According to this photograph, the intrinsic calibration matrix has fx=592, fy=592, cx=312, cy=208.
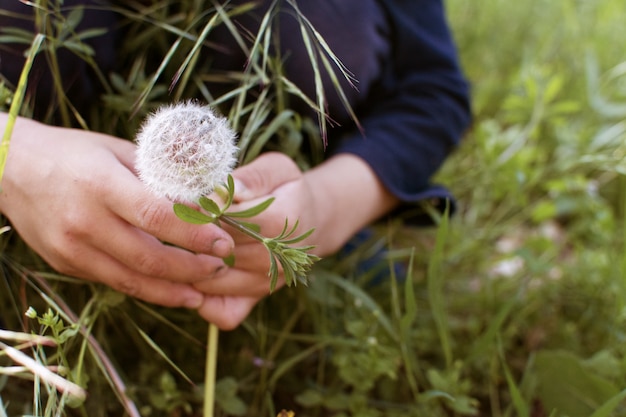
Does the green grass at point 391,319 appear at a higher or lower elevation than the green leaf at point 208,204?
lower

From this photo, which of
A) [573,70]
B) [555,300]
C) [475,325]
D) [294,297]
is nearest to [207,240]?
[294,297]

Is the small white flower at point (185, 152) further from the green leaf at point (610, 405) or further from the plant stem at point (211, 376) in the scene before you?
the green leaf at point (610, 405)

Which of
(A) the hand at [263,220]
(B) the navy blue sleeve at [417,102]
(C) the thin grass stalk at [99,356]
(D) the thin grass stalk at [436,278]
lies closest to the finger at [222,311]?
(A) the hand at [263,220]

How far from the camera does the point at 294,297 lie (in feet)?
2.87

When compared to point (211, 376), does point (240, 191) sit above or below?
above

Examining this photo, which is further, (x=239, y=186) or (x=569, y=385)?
(x=569, y=385)

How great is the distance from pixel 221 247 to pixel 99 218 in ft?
0.44

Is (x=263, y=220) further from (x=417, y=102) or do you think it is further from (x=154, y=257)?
(x=417, y=102)

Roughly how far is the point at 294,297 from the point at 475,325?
0.34 m

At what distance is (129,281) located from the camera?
26.6 inches

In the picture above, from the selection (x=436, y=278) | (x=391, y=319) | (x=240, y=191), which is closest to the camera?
(x=240, y=191)

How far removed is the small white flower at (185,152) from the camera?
52 centimetres

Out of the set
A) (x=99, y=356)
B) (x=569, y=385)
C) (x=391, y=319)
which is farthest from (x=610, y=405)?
(x=99, y=356)

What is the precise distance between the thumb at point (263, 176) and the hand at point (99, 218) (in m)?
0.07
